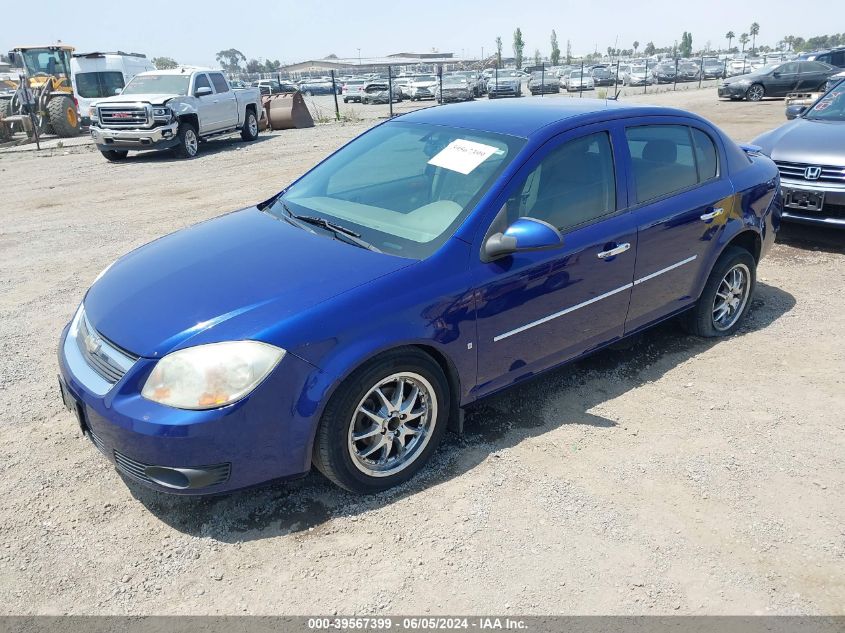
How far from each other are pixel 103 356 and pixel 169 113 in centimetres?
1293

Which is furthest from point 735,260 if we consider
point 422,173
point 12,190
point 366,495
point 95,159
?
point 95,159

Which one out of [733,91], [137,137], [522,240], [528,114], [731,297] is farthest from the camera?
[733,91]

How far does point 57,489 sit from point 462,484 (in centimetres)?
199

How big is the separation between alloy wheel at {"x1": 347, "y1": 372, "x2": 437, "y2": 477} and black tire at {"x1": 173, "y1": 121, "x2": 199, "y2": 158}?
44.1 feet

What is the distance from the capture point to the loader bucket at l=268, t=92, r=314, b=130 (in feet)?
67.3

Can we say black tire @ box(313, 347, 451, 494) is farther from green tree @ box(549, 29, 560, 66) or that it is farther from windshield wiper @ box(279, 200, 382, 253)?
green tree @ box(549, 29, 560, 66)

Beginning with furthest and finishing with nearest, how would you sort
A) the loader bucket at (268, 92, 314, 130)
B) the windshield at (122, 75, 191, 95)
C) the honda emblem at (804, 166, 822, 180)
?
the loader bucket at (268, 92, 314, 130), the windshield at (122, 75, 191, 95), the honda emblem at (804, 166, 822, 180)

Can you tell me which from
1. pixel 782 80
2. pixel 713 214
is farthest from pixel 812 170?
pixel 782 80

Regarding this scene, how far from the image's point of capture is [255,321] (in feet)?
9.09

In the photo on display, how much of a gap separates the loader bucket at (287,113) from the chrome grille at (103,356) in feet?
60.9

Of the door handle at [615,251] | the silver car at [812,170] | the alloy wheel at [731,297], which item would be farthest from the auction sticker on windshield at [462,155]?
the silver car at [812,170]

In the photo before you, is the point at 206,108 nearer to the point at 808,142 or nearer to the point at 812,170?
the point at 808,142

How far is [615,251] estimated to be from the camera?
379 cm

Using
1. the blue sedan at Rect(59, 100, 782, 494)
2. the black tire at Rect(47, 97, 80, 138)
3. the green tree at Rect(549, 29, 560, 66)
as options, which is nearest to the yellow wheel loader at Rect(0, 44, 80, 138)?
the black tire at Rect(47, 97, 80, 138)
